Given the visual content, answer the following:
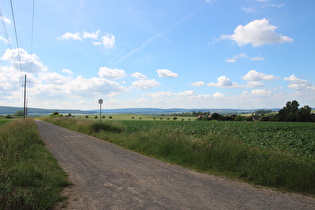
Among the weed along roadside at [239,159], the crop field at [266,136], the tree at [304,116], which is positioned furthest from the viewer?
the tree at [304,116]

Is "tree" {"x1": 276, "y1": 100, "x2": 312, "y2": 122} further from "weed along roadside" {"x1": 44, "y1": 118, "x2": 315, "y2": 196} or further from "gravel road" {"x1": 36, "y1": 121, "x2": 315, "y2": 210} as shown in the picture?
"gravel road" {"x1": 36, "y1": 121, "x2": 315, "y2": 210}

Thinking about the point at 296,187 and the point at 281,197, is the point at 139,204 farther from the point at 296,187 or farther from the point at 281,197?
the point at 296,187

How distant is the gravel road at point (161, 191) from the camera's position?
4816 millimetres

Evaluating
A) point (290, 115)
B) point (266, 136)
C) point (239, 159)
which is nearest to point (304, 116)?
point (290, 115)

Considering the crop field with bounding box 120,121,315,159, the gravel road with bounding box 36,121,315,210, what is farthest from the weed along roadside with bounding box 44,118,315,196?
the crop field with bounding box 120,121,315,159

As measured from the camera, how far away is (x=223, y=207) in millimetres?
4660

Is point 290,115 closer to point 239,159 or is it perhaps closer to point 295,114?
point 295,114

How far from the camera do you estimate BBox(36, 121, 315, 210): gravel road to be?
4816 millimetres

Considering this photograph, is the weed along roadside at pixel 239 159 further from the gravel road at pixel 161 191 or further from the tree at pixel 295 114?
the tree at pixel 295 114

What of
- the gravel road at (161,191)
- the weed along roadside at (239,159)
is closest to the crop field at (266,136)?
the weed along roadside at (239,159)

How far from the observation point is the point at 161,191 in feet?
18.5

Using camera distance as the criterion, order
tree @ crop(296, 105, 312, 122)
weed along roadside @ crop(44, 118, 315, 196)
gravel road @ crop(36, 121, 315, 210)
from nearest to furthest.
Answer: gravel road @ crop(36, 121, 315, 210)
weed along roadside @ crop(44, 118, 315, 196)
tree @ crop(296, 105, 312, 122)

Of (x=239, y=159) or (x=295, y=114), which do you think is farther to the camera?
(x=295, y=114)

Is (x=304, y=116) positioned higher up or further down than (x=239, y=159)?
higher up
